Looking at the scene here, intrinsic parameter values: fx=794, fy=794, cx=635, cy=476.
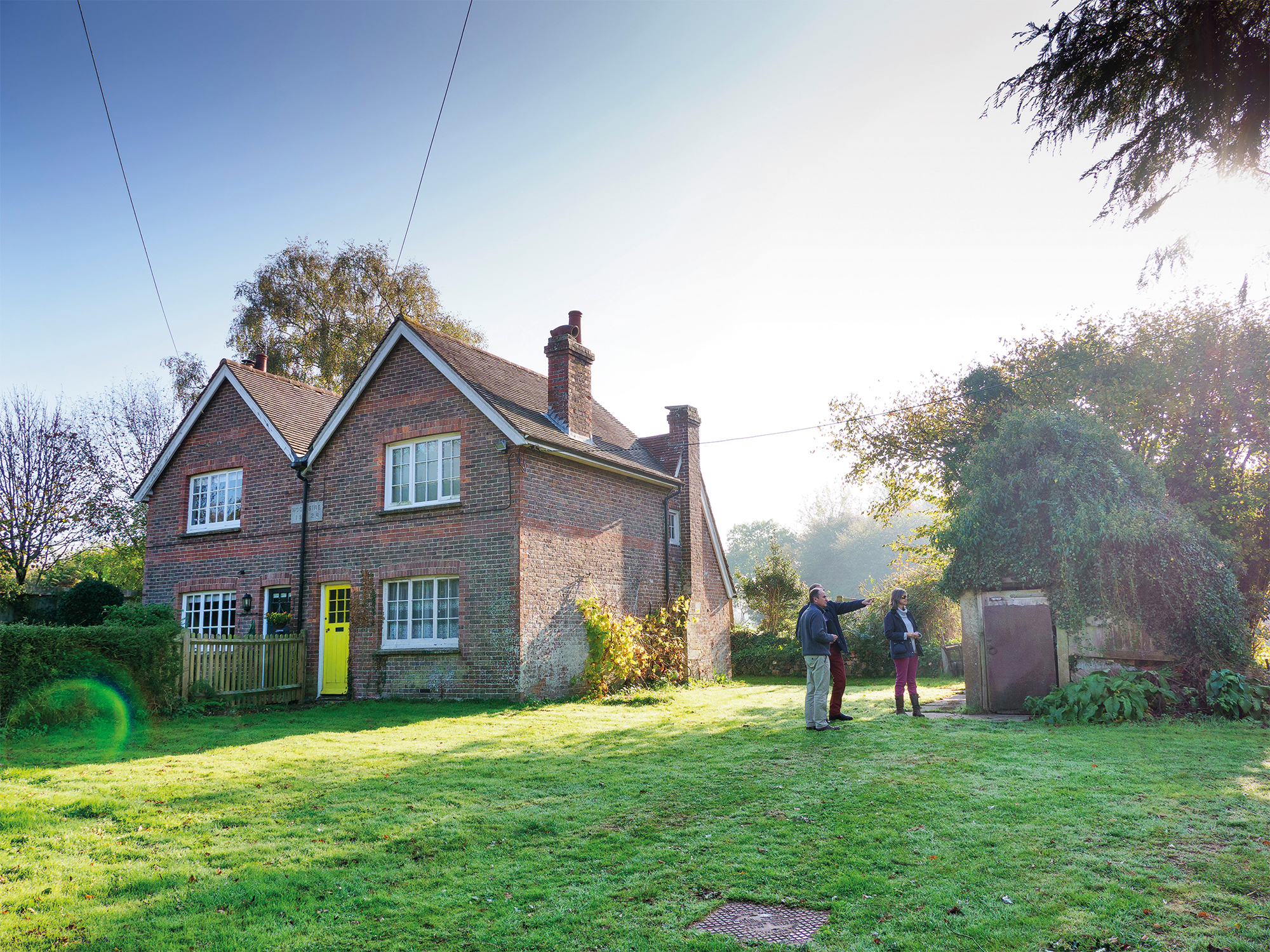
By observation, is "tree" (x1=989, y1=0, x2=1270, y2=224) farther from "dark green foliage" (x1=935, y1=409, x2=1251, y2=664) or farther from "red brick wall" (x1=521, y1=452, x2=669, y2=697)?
"red brick wall" (x1=521, y1=452, x2=669, y2=697)

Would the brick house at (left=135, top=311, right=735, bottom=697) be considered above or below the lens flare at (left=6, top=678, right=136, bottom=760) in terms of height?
above

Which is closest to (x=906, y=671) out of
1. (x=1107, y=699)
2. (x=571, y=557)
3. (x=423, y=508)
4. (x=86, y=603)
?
(x=1107, y=699)

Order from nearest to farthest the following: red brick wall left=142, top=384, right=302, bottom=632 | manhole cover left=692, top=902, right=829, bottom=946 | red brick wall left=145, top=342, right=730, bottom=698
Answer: manhole cover left=692, top=902, right=829, bottom=946
red brick wall left=145, top=342, right=730, bottom=698
red brick wall left=142, top=384, right=302, bottom=632

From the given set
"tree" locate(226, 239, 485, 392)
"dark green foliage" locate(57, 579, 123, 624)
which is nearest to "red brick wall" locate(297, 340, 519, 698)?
"dark green foliage" locate(57, 579, 123, 624)

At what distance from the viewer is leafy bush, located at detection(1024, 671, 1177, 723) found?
11070 mm

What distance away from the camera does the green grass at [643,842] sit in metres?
4.32

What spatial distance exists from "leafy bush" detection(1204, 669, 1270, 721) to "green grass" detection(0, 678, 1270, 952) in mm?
703

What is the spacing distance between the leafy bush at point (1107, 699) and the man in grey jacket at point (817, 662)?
340 centimetres

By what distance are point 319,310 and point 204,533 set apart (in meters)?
18.0

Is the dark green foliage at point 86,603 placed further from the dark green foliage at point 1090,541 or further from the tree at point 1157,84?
the tree at point 1157,84

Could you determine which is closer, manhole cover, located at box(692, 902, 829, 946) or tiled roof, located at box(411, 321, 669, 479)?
manhole cover, located at box(692, 902, 829, 946)

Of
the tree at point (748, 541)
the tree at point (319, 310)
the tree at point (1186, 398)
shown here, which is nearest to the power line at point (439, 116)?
the tree at point (1186, 398)

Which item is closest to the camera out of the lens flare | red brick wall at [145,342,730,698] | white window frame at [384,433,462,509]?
the lens flare

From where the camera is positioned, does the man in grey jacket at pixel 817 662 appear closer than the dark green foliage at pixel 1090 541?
Yes
